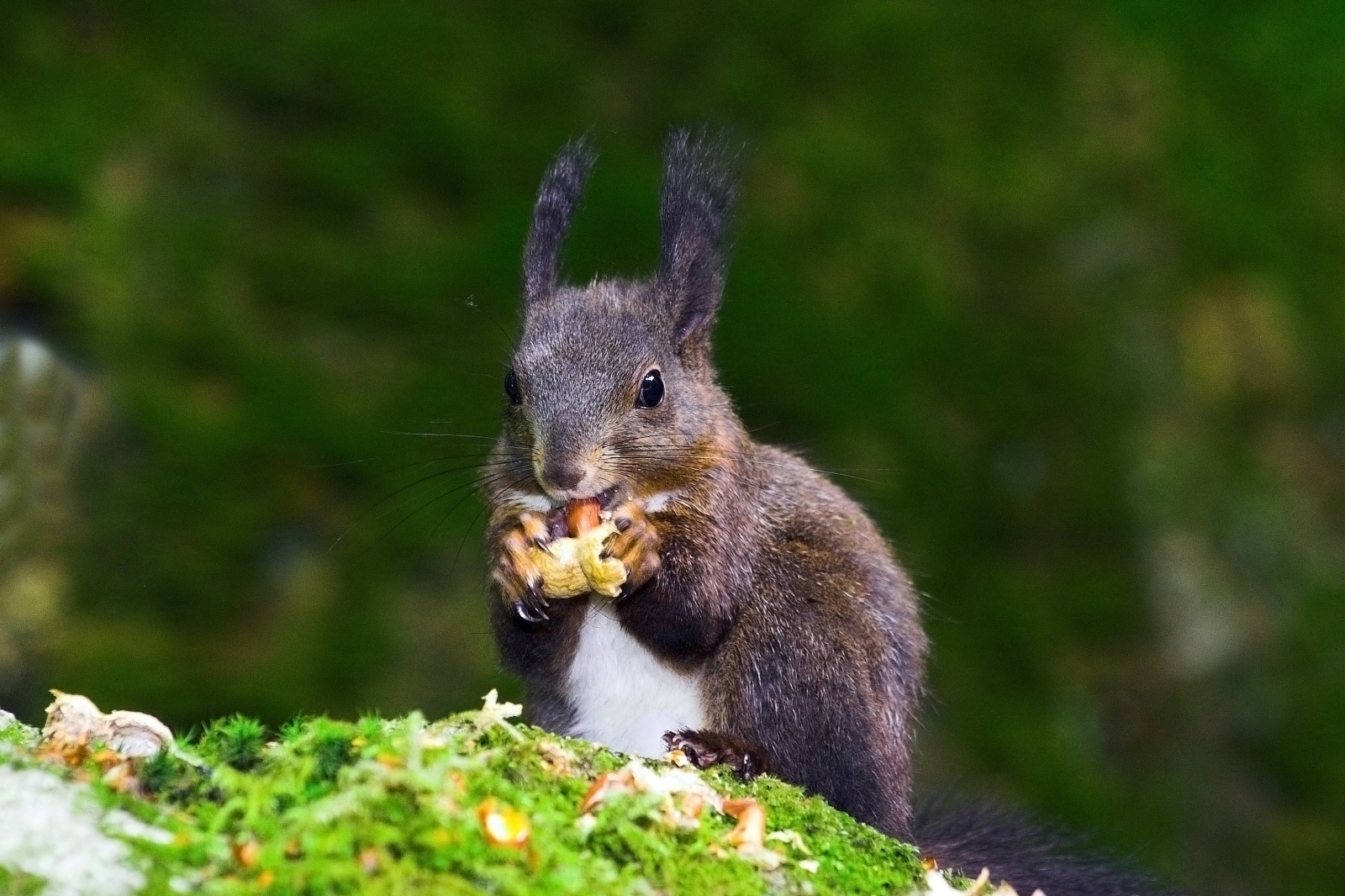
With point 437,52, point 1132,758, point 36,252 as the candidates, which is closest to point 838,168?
point 437,52

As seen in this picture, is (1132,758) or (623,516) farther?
(1132,758)

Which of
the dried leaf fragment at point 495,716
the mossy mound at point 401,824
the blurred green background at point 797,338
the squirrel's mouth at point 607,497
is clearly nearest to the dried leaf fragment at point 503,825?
the mossy mound at point 401,824

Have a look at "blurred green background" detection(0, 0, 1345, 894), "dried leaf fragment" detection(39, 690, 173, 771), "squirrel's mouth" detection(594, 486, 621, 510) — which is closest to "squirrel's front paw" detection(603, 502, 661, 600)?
"squirrel's mouth" detection(594, 486, 621, 510)

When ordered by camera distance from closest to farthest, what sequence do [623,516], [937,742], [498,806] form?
1. [498,806]
2. [623,516]
3. [937,742]

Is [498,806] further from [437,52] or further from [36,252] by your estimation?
[437,52]

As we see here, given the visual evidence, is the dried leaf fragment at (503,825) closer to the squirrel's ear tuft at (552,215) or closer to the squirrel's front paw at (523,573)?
the squirrel's front paw at (523,573)

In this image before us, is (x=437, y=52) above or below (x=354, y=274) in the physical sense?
above

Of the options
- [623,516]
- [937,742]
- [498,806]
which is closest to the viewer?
[498,806]
